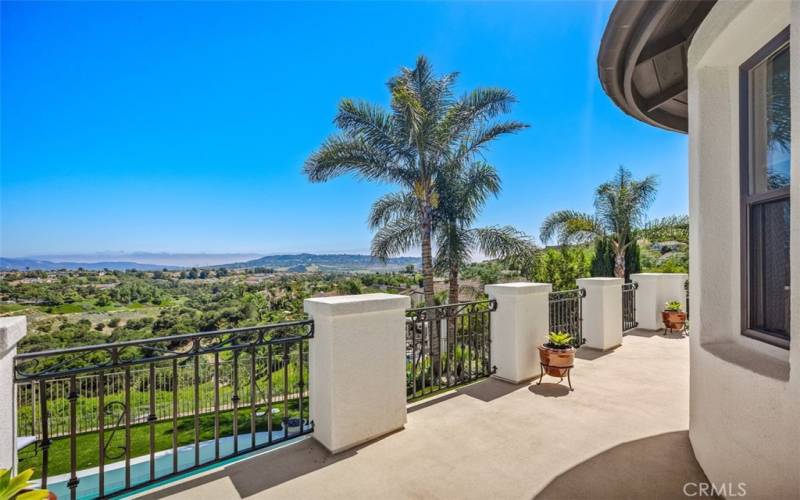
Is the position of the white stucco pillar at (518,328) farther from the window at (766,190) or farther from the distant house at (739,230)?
the window at (766,190)

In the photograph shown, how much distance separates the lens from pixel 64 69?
41.1 feet

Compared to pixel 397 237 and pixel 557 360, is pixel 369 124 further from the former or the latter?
pixel 557 360

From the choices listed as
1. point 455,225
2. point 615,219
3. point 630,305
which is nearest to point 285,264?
point 455,225

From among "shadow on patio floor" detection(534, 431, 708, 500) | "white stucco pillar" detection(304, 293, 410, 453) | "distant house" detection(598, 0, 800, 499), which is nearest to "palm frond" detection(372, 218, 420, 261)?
"white stucco pillar" detection(304, 293, 410, 453)

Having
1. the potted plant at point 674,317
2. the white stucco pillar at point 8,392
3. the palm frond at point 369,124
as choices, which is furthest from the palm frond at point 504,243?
the white stucco pillar at point 8,392

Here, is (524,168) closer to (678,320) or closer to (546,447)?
(678,320)

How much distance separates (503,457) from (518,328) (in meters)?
2.12

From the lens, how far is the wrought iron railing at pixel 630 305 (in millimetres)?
8234

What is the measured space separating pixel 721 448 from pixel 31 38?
1296 cm

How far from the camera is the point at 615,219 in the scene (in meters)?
13.3

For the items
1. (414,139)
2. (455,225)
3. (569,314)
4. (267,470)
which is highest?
(414,139)

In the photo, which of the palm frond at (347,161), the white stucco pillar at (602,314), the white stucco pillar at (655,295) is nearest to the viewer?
the white stucco pillar at (602,314)

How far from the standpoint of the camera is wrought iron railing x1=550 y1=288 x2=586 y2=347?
6.55 m

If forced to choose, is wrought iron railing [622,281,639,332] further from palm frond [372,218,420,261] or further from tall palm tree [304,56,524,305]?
palm frond [372,218,420,261]
